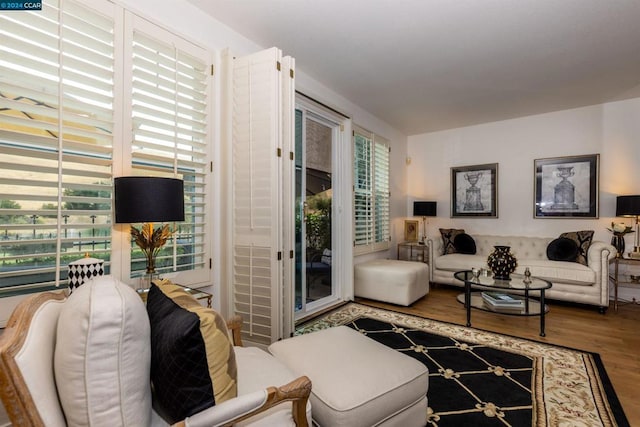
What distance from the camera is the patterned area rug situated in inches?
69.9

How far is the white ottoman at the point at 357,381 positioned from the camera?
1322mm

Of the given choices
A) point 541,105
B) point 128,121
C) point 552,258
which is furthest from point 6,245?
point 541,105

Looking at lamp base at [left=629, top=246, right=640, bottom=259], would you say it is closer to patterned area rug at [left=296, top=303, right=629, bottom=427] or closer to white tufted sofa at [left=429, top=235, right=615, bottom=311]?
white tufted sofa at [left=429, top=235, right=615, bottom=311]

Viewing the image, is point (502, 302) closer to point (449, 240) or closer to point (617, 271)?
point (449, 240)

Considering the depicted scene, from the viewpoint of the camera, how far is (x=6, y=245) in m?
1.51

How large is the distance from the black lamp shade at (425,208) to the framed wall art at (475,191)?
0.40 meters

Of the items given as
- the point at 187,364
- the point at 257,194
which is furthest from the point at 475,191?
the point at 187,364

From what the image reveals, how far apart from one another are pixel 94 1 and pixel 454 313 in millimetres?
4190

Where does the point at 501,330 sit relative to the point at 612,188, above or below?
below

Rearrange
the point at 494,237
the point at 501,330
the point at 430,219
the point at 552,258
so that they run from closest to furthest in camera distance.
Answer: the point at 501,330 → the point at 552,258 → the point at 494,237 → the point at 430,219

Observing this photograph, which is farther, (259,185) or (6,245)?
(259,185)

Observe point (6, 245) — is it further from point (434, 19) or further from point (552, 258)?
point (552, 258)

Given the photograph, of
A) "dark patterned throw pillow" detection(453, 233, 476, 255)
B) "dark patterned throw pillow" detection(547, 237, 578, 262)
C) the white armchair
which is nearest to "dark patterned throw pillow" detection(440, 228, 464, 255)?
"dark patterned throw pillow" detection(453, 233, 476, 255)

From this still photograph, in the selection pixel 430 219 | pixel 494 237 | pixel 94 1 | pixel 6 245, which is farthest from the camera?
pixel 430 219
